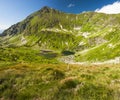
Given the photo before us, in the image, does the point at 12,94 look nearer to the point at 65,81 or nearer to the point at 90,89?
the point at 65,81

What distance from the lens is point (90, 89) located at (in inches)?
581

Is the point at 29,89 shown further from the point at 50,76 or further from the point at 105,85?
the point at 105,85

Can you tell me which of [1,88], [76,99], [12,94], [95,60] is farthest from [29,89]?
[95,60]

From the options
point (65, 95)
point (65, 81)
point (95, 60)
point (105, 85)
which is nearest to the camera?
point (65, 95)

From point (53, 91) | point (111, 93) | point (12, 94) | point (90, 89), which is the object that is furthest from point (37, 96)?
point (111, 93)

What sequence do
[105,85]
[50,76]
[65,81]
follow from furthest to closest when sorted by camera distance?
1. [50,76]
2. [65,81]
3. [105,85]

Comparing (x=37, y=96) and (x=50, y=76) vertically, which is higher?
(x=50, y=76)

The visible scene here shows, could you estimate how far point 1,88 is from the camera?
17.6 m

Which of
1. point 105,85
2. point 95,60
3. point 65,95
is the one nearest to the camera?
point 65,95

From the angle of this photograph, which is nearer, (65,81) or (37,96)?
(37,96)

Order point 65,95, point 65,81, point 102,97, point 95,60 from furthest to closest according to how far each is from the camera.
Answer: point 95,60, point 65,81, point 65,95, point 102,97

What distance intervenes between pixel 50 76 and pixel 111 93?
283 inches

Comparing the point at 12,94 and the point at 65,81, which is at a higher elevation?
the point at 65,81

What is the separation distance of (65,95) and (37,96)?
2179 mm
